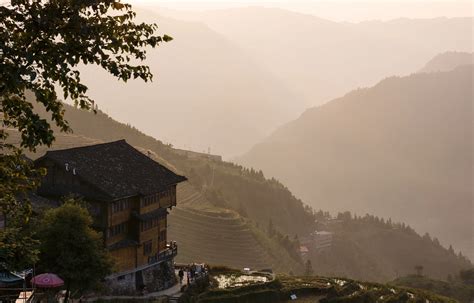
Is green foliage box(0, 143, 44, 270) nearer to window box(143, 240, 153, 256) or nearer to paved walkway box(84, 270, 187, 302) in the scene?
paved walkway box(84, 270, 187, 302)

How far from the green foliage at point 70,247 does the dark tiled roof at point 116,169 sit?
12.9 meters

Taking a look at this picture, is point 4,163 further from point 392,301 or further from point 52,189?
point 392,301

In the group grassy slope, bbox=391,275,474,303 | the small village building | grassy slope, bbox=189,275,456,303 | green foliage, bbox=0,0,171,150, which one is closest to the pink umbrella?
the small village building

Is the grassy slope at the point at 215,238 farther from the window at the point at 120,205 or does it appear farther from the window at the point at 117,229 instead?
the window at the point at 120,205

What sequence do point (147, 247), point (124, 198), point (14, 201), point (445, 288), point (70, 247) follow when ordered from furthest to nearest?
point (445, 288) < point (147, 247) < point (124, 198) < point (70, 247) < point (14, 201)

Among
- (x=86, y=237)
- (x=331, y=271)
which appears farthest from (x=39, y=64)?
(x=331, y=271)

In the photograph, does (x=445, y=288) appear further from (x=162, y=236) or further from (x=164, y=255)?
(x=164, y=255)

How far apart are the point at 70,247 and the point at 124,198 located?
618 inches

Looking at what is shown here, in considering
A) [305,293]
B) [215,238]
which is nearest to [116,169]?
[305,293]

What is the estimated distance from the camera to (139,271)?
63781 millimetres

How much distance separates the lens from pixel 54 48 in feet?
51.5

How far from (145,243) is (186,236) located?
223 feet

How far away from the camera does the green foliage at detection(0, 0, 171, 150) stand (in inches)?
605

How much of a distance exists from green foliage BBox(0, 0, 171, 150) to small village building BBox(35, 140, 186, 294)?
42.4m
